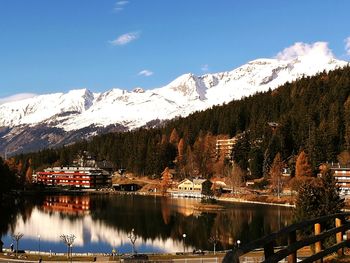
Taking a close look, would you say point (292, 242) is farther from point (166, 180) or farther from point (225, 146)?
point (225, 146)

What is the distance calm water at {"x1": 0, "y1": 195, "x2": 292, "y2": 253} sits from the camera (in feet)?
222

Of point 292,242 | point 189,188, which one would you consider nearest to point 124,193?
point 189,188

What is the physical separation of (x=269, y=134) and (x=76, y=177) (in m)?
79.0

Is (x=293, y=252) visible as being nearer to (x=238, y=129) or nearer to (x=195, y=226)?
(x=195, y=226)

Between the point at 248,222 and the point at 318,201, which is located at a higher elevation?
the point at 318,201

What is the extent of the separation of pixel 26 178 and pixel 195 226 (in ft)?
357

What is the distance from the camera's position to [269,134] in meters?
158

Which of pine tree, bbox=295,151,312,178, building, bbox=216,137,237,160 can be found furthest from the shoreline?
building, bbox=216,137,237,160

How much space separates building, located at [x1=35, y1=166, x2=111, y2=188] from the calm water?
68475 millimetres

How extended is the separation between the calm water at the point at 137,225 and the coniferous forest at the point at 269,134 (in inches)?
1559

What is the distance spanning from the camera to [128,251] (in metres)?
62.8

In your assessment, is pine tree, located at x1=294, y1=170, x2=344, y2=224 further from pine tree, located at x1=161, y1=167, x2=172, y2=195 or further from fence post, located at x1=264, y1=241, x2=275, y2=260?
pine tree, located at x1=161, y1=167, x2=172, y2=195

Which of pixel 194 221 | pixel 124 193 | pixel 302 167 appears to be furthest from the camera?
pixel 124 193

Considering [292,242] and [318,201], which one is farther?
[318,201]
